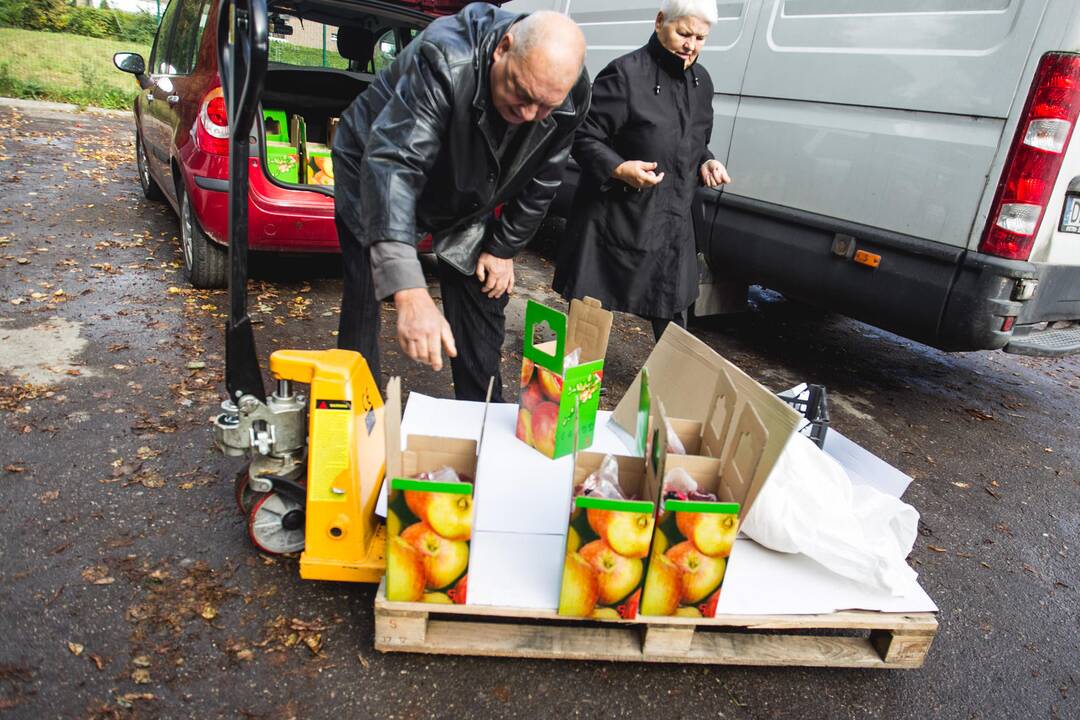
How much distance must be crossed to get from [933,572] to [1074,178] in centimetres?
169

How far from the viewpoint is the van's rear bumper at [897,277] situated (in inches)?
112

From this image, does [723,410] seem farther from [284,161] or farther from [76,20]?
[76,20]

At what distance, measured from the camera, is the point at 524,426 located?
2.24 metres

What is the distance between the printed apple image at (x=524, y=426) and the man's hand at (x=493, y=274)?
0.41 meters

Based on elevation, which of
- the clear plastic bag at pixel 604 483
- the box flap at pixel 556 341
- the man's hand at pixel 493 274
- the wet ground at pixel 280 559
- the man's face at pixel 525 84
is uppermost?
the man's face at pixel 525 84

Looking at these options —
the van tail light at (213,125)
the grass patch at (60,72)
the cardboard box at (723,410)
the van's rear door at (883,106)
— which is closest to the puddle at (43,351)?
the van tail light at (213,125)

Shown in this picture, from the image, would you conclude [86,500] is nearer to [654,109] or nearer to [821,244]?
[654,109]

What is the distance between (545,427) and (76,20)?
24787 mm

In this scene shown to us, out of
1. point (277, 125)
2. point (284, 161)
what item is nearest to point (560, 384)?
point (284, 161)

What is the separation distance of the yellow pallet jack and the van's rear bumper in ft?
6.72

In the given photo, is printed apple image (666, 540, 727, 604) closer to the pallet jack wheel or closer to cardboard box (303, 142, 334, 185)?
the pallet jack wheel

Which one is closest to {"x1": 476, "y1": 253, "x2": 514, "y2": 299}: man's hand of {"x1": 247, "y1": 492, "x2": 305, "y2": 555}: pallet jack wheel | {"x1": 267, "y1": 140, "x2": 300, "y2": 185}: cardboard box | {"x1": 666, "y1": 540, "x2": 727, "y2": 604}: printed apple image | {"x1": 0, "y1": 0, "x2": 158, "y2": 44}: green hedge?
{"x1": 247, "y1": 492, "x2": 305, "y2": 555}: pallet jack wheel

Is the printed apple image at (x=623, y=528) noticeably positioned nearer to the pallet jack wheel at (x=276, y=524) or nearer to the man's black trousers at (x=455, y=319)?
the pallet jack wheel at (x=276, y=524)

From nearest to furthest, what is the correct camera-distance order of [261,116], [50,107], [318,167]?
1. [261,116]
2. [318,167]
3. [50,107]
